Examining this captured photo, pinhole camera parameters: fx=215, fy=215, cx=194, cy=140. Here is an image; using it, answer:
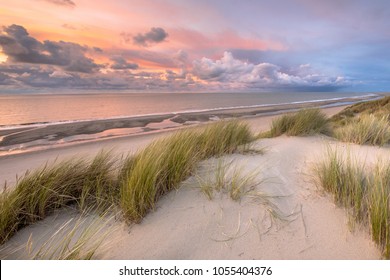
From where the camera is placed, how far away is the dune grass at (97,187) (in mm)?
2533

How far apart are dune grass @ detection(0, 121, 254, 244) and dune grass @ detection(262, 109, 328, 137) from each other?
4229mm

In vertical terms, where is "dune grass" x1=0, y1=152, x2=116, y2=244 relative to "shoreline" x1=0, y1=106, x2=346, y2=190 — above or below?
above

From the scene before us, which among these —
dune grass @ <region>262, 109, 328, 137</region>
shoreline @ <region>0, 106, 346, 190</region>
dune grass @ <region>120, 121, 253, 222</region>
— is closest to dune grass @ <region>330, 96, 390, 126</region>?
dune grass @ <region>262, 109, 328, 137</region>

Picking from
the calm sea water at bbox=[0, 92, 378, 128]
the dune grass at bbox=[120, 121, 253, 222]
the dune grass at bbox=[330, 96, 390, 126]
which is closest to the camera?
the dune grass at bbox=[120, 121, 253, 222]

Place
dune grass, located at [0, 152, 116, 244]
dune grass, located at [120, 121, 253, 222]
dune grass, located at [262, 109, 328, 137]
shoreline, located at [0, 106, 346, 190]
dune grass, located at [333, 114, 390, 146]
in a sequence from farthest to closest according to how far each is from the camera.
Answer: dune grass, located at [262, 109, 328, 137] → shoreline, located at [0, 106, 346, 190] → dune grass, located at [333, 114, 390, 146] → dune grass, located at [120, 121, 253, 222] → dune grass, located at [0, 152, 116, 244]

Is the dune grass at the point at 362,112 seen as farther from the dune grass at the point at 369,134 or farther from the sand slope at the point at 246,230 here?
the sand slope at the point at 246,230

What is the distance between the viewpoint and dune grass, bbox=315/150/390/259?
2.11 meters

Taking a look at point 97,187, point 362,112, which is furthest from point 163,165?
point 362,112

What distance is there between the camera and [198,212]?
271 cm

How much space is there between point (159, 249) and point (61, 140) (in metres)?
12.3

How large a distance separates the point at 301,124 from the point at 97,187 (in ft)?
20.0

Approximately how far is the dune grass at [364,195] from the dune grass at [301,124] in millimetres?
3139

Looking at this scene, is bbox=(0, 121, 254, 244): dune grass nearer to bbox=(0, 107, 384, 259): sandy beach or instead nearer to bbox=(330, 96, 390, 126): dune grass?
bbox=(0, 107, 384, 259): sandy beach
